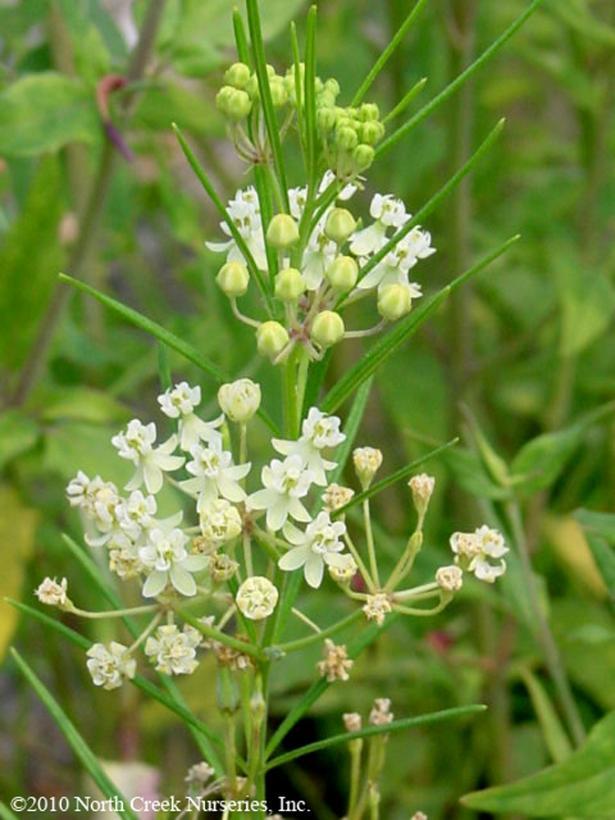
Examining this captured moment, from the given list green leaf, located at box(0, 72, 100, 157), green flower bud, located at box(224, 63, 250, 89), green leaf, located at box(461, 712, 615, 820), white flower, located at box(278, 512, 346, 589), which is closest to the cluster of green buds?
green flower bud, located at box(224, 63, 250, 89)

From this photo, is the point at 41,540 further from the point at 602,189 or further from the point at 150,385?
the point at 602,189

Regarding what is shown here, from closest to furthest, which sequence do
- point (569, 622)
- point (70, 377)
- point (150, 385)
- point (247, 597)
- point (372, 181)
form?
point (247, 597) < point (569, 622) < point (70, 377) < point (372, 181) < point (150, 385)

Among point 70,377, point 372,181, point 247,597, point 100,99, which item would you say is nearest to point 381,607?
point 247,597

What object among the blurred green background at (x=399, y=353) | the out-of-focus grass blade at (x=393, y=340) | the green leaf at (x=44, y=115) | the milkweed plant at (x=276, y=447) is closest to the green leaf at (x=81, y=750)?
the milkweed plant at (x=276, y=447)

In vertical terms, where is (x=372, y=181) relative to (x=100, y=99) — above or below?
above

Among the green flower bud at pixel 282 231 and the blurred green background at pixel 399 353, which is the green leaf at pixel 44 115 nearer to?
the blurred green background at pixel 399 353
